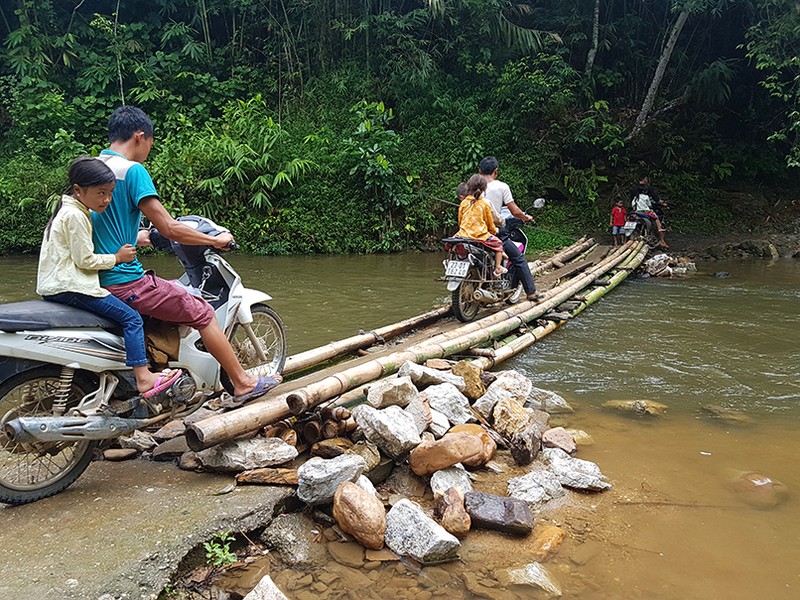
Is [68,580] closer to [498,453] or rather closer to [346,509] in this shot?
[346,509]

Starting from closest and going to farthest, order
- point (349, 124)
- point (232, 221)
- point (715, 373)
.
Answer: point (715, 373) < point (232, 221) < point (349, 124)

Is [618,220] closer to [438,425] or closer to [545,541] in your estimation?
[438,425]

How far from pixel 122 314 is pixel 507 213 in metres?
5.53

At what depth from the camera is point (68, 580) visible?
7.29ft

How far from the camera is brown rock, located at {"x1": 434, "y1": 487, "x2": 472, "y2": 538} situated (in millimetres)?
2939

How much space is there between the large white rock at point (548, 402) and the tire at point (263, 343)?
2048mm

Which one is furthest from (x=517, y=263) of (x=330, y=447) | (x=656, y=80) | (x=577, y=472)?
(x=656, y=80)

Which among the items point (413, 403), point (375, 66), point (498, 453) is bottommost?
point (498, 453)

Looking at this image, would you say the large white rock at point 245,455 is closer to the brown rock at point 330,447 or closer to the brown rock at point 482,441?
the brown rock at point 330,447

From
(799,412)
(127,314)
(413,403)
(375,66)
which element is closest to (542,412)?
(413,403)

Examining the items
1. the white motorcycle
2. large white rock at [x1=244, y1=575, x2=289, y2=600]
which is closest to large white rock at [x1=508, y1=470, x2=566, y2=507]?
large white rock at [x1=244, y1=575, x2=289, y2=600]

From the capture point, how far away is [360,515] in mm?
2801

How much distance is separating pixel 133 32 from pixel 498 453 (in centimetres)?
1946

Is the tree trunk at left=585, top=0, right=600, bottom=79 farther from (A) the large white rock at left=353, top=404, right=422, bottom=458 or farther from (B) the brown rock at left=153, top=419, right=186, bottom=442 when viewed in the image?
(B) the brown rock at left=153, top=419, right=186, bottom=442
